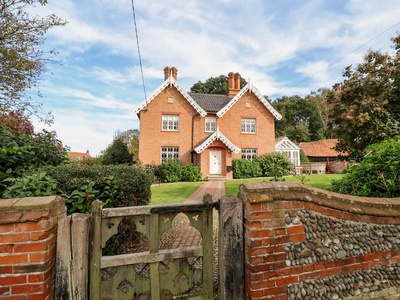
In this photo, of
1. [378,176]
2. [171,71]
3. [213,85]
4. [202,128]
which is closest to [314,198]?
[378,176]

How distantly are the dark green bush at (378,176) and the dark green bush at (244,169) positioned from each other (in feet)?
49.9

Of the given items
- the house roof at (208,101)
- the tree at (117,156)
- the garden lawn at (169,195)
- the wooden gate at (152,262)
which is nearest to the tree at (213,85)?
the house roof at (208,101)

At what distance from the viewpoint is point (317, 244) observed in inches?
99.5

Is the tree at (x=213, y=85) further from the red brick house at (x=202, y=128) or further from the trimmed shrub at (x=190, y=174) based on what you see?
the trimmed shrub at (x=190, y=174)

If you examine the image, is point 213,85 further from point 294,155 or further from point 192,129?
point 192,129

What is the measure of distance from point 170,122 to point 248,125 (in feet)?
26.6

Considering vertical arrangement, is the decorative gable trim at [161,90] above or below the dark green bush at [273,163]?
above

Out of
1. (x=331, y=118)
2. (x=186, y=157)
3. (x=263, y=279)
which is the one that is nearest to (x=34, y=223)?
(x=263, y=279)

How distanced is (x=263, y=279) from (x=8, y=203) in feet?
8.49

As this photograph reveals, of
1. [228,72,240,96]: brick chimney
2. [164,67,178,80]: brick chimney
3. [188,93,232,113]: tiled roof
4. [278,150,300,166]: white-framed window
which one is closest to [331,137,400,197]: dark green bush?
[188,93,232,113]: tiled roof

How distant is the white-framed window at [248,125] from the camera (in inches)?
879

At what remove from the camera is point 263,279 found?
2281 mm

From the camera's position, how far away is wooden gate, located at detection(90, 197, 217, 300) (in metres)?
2.14

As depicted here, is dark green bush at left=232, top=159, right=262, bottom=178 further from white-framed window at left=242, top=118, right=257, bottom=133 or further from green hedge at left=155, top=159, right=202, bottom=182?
white-framed window at left=242, top=118, right=257, bottom=133
